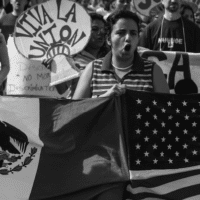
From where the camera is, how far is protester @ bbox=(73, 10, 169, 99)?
5.97 metres

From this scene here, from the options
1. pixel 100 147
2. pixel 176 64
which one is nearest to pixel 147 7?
pixel 176 64

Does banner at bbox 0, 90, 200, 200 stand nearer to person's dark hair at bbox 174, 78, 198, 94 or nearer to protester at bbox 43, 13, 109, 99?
person's dark hair at bbox 174, 78, 198, 94

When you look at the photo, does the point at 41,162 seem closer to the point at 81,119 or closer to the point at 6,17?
the point at 81,119

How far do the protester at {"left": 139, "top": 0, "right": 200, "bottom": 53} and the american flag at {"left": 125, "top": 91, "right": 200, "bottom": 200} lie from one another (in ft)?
10.7

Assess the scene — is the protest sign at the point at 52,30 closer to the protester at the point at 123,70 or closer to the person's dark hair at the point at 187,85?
the person's dark hair at the point at 187,85

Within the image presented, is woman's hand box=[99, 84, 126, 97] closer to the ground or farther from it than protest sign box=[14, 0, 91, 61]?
closer to the ground

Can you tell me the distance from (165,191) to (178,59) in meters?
2.29

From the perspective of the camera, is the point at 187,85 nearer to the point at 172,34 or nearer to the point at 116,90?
the point at 172,34

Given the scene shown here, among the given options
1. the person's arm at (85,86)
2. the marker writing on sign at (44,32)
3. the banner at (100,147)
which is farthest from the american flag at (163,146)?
the marker writing on sign at (44,32)

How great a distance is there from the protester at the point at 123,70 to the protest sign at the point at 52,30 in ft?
7.37

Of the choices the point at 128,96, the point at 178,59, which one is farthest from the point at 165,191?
the point at 178,59

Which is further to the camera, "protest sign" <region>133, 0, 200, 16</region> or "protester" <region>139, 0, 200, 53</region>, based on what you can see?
"protest sign" <region>133, 0, 200, 16</region>

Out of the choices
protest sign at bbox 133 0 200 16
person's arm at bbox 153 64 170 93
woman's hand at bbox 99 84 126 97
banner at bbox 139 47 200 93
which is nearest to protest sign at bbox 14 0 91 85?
banner at bbox 139 47 200 93

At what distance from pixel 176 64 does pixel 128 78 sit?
1789 mm
